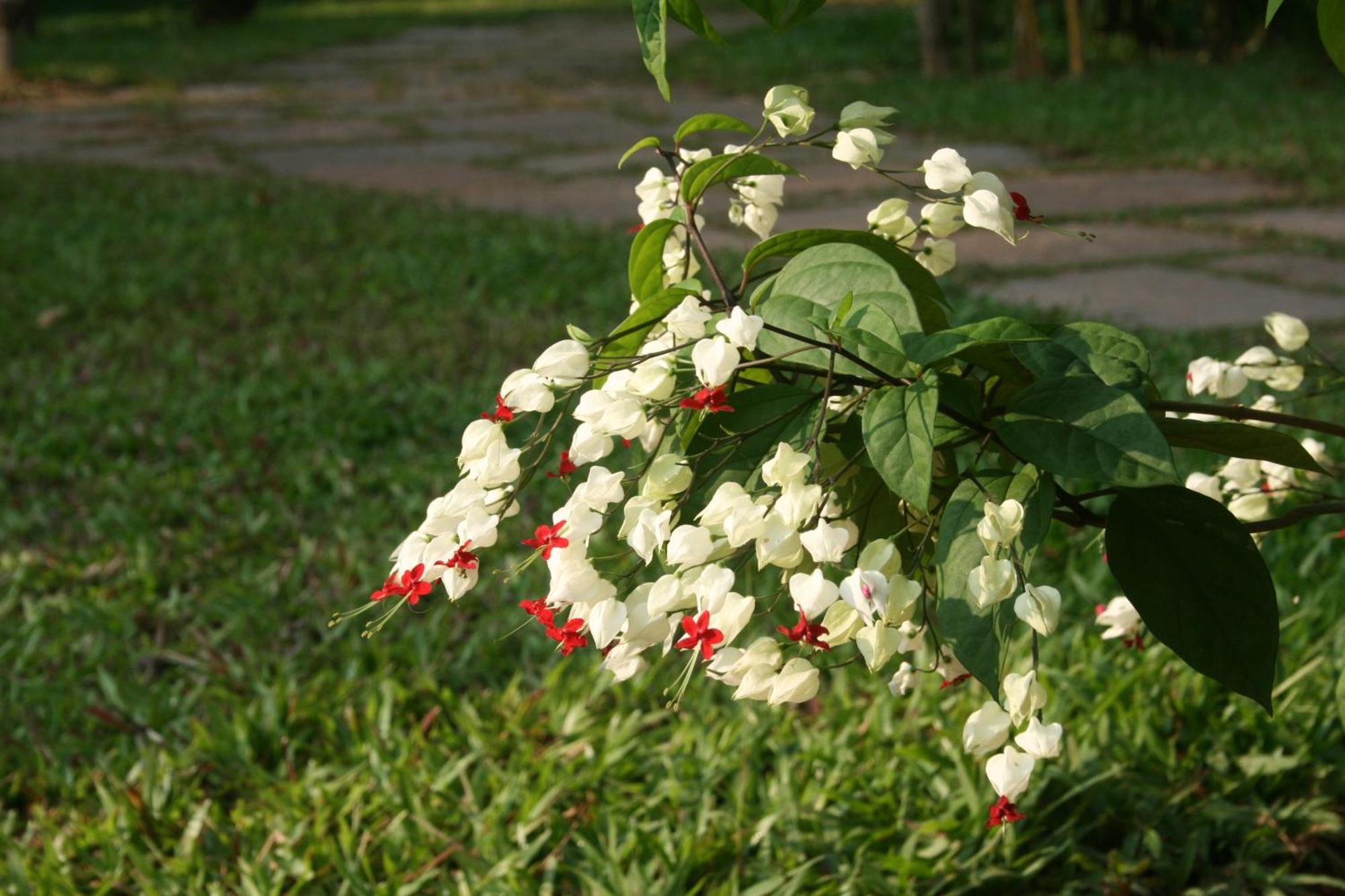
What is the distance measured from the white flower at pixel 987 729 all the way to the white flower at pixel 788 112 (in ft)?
1.40

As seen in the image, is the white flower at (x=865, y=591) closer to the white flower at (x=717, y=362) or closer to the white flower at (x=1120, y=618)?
the white flower at (x=717, y=362)

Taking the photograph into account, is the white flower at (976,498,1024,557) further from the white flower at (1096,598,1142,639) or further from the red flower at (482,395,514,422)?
the white flower at (1096,598,1142,639)

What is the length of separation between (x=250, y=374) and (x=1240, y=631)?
8.83 feet

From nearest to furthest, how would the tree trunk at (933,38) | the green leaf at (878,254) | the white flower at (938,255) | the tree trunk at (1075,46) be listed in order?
the green leaf at (878,254) < the white flower at (938,255) < the tree trunk at (1075,46) < the tree trunk at (933,38)

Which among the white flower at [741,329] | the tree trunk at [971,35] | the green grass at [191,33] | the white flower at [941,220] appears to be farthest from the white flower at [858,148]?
the green grass at [191,33]

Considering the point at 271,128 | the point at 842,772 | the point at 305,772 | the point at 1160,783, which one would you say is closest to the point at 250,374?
the point at 305,772

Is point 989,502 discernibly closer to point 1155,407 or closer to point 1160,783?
point 1155,407

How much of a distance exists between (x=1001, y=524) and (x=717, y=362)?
19 cm

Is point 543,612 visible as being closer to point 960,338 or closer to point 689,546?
→ point 689,546

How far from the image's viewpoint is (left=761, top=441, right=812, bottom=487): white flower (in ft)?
2.85

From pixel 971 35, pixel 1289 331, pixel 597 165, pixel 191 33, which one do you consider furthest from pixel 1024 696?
pixel 191 33

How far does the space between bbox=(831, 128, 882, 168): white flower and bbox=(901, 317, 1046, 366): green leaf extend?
0.19 metres

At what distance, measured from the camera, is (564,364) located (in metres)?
0.95

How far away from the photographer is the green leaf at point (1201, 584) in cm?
97
